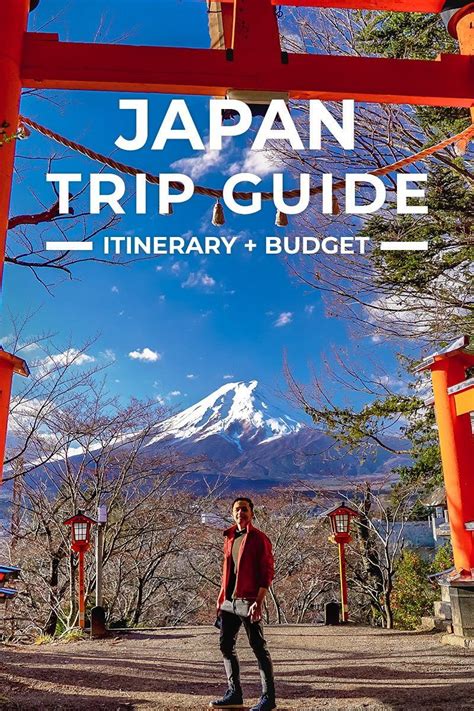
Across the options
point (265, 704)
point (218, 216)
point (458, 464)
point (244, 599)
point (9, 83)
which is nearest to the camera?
point (9, 83)

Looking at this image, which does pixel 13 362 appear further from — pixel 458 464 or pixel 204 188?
pixel 458 464

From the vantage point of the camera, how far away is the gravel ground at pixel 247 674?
384 cm

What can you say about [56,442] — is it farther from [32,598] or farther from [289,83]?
[289,83]

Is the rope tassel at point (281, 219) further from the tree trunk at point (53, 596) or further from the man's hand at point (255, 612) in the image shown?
the tree trunk at point (53, 596)

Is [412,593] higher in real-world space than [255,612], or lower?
lower

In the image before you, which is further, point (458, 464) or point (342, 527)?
point (342, 527)

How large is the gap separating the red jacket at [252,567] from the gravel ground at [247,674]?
916 mm

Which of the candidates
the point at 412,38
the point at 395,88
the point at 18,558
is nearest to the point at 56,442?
the point at 18,558

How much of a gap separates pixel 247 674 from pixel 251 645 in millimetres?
2042

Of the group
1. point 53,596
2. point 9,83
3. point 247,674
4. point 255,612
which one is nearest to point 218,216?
point 9,83

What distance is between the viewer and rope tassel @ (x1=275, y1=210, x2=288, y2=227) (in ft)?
12.8

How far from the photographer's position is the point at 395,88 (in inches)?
135

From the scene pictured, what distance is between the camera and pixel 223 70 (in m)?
3.29

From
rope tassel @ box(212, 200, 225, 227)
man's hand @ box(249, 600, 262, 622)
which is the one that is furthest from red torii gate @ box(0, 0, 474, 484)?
man's hand @ box(249, 600, 262, 622)
